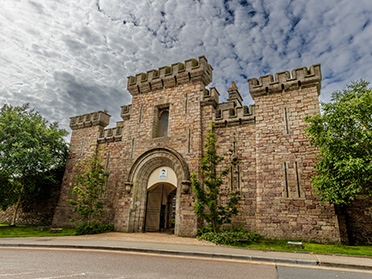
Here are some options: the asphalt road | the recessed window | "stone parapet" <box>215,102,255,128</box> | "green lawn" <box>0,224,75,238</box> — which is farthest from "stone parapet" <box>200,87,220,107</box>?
"green lawn" <box>0,224,75,238</box>

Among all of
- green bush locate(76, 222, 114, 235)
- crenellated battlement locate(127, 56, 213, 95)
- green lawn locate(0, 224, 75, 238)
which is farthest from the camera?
crenellated battlement locate(127, 56, 213, 95)

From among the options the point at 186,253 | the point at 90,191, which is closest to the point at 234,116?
the point at 186,253

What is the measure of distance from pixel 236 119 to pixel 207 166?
10.9 feet

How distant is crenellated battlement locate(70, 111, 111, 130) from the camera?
757 inches

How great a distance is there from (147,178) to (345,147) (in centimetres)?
1091

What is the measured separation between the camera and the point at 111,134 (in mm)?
18156

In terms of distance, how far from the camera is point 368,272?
5.58 m

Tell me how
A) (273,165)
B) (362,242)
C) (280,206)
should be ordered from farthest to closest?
1. (273,165)
2. (280,206)
3. (362,242)

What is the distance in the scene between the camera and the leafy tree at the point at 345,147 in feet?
29.0

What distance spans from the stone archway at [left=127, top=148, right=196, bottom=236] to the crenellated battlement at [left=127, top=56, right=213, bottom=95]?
485cm

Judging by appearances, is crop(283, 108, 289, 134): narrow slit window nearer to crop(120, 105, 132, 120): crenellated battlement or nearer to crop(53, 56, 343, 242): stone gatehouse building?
crop(53, 56, 343, 242): stone gatehouse building

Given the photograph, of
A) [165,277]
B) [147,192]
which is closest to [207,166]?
[147,192]

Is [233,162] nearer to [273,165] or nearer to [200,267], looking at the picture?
[273,165]

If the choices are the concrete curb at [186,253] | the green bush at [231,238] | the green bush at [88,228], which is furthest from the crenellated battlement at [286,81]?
the green bush at [88,228]
